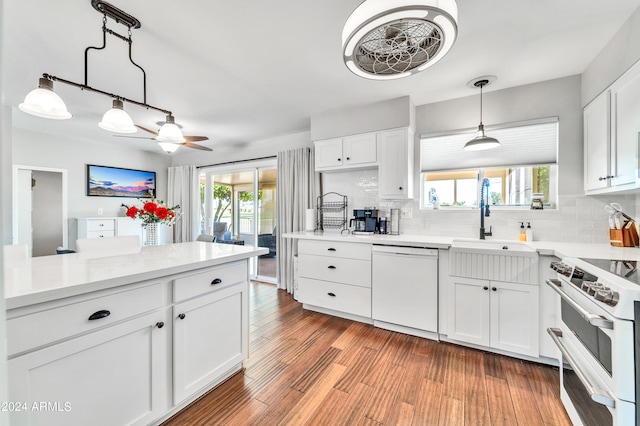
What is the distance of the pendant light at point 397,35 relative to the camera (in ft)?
3.99

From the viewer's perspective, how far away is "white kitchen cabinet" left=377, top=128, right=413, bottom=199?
9.73ft

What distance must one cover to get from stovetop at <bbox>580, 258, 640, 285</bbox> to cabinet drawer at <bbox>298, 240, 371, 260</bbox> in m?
1.67

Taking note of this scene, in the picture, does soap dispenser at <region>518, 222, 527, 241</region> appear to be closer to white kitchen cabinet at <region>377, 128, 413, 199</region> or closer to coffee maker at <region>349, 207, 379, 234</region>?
white kitchen cabinet at <region>377, 128, 413, 199</region>

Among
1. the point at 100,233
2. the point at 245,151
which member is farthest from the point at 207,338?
the point at 100,233

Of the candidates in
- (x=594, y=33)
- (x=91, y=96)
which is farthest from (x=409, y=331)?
(x=91, y=96)

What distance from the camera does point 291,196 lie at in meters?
4.14

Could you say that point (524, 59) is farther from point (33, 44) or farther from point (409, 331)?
point (33, 44)

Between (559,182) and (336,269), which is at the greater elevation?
(559,182)

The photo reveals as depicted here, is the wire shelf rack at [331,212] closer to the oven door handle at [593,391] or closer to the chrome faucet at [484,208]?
the chrome faucet at [484,208]

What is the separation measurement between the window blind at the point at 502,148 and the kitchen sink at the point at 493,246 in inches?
33.6

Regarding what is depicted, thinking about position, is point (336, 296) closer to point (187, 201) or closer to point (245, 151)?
point (245, 151)

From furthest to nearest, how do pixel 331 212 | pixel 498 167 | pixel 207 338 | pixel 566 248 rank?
pixel 331 212 < pixel 498 167 < pixel 566 248 < pixel 207 338

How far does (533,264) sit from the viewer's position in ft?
6.93

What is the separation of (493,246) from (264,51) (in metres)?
2.73
